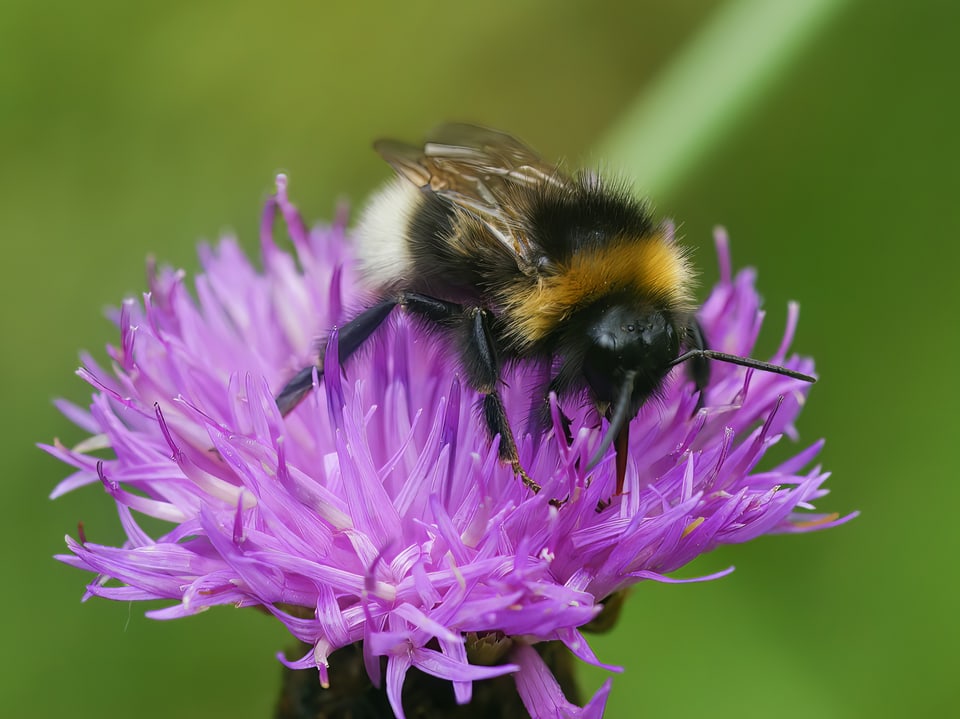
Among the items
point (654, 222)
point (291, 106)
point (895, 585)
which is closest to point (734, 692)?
point (895, 585)

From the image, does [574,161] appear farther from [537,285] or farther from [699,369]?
[537,285]

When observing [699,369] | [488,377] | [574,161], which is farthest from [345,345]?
[574,161]

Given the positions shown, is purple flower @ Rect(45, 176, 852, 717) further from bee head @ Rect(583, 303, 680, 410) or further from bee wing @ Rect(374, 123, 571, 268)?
bee wing @ Rect(374, 123, 571, 268)

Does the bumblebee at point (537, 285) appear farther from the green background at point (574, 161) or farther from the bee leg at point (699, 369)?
the green background at point (574, 161)

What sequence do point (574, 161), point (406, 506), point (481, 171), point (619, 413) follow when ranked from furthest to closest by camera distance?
point (574, 161)
point (481, 171)
point (406, 506)
point (619, 413)

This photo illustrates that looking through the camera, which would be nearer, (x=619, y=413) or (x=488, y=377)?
(x=619, y=413)

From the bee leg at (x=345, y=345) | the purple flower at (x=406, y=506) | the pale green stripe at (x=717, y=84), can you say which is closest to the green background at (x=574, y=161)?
the pale green stripe at (x=717, y=84)

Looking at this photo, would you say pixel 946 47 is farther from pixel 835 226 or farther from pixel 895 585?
pixel 895 585
